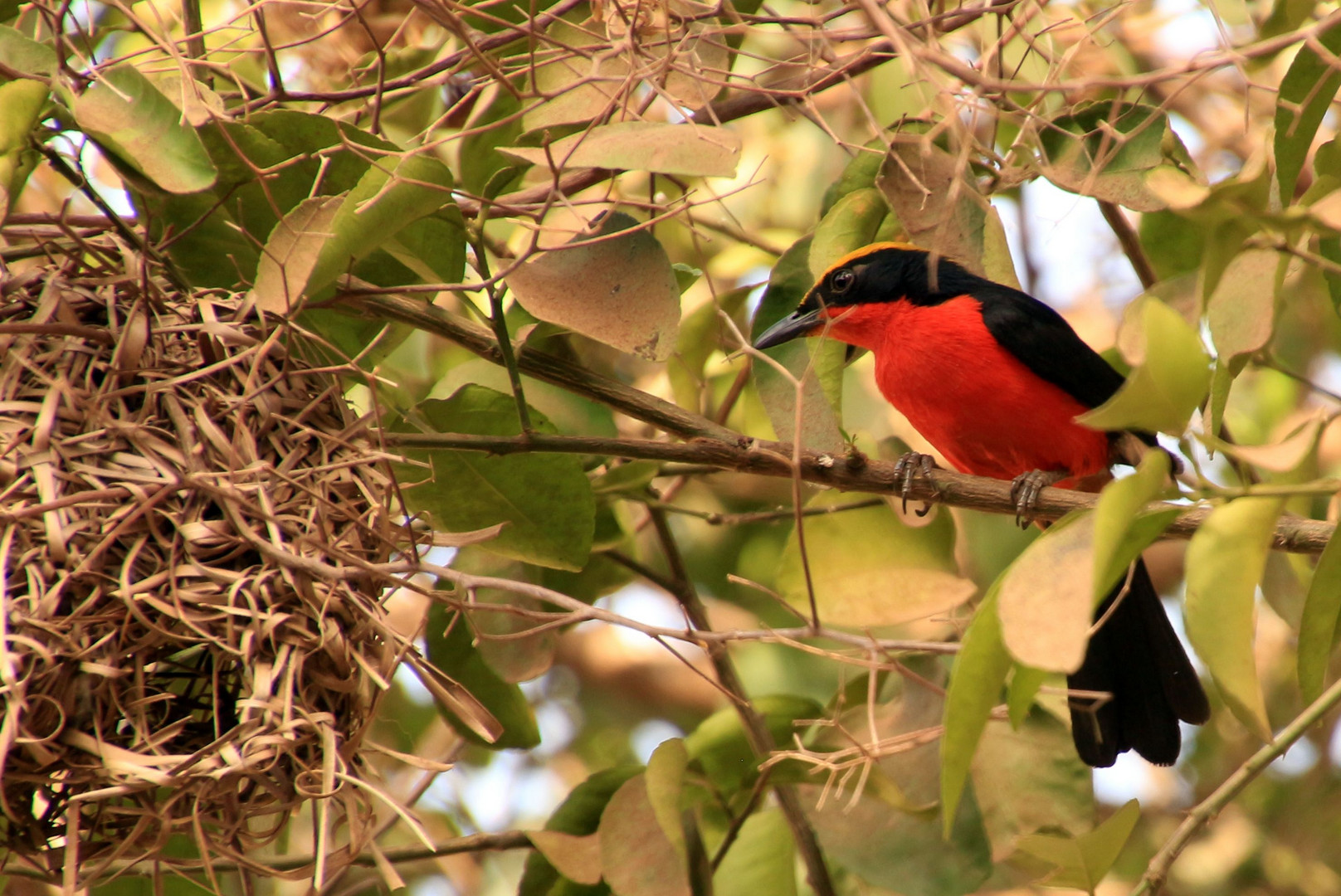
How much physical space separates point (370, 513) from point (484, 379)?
2.03 feet

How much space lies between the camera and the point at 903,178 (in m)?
2.48

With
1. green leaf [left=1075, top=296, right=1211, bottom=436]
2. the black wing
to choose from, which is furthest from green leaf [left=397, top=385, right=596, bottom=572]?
the black wing

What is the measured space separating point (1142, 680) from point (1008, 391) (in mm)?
833

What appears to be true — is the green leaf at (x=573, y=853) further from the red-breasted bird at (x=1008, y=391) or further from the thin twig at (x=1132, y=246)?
the thin twig at (x=1132, y=246)

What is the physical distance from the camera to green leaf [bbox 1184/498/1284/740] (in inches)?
52.4

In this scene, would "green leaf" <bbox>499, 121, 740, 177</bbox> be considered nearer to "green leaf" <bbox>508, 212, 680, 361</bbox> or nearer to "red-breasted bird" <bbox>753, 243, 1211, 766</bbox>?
"green leaf" <bbox>508, 212, 680, 361</bbox>

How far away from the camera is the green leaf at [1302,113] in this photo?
188 cm

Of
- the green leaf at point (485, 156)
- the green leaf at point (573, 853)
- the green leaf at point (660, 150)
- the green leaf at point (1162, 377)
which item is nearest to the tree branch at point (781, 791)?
the green leaf at point (573, 853)

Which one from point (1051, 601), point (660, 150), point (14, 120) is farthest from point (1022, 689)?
point (14, 120)

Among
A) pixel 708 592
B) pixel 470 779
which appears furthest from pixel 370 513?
pixel 470 779

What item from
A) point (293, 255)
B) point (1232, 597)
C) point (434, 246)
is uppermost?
point (293, 255)

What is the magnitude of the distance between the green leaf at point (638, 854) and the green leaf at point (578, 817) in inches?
8.9

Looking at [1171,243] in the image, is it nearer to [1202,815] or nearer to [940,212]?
[940,212]

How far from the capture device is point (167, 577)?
1799 mm
